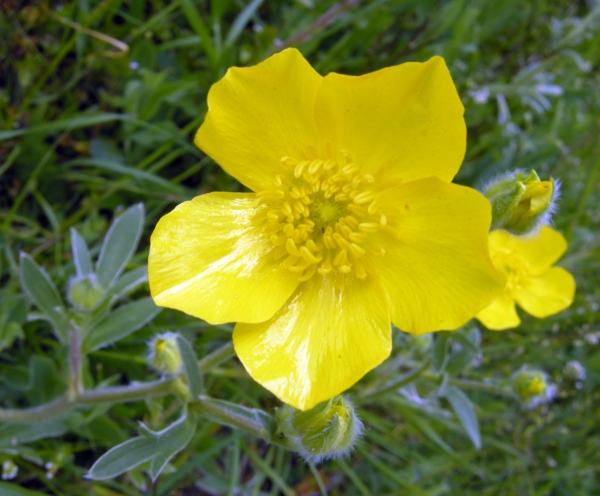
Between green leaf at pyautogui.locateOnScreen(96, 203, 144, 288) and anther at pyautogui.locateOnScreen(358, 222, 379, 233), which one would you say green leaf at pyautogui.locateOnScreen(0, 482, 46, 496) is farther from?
anther at pyautogui.locateOnScreen(358, 222, 379, 233)

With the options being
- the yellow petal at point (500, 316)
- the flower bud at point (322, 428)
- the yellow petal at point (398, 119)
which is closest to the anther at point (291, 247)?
the yellow petal at point (398, 119)

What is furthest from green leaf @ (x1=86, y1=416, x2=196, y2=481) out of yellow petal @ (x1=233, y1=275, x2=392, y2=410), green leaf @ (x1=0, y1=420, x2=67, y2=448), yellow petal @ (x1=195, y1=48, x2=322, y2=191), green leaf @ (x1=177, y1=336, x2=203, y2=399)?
yellow petal @ (x1=195, y1=48, x2=322, y2=191)

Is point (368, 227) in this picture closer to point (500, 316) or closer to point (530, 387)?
point (500, 316)

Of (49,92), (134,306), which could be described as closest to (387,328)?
(134,306)

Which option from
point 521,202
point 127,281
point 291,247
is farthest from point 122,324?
point 521,202

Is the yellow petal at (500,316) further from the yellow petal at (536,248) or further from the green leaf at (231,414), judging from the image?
the green leaf at (231,414)
